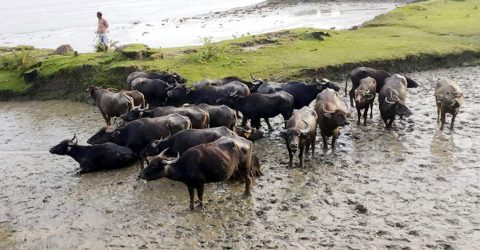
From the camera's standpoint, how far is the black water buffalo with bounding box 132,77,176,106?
1498 cm

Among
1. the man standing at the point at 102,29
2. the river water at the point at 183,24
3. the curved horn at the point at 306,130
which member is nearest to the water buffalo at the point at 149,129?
the curved horn at the point at 306,130

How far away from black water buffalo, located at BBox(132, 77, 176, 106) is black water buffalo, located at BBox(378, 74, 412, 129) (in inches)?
234

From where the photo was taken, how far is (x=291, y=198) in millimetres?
9586

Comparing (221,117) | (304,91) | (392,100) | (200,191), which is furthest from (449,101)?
(200,191)

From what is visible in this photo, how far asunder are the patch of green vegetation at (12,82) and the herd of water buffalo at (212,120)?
5.63 meters

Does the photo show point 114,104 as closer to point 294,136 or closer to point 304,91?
point 304,91

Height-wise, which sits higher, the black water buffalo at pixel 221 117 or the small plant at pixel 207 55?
the small plant at pixel 207 55

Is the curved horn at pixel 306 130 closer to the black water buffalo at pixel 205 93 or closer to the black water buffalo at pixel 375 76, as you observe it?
the black water buffalo at pixel 205 93

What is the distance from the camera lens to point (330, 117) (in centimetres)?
1185

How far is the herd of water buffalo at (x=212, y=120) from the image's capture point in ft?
30.5

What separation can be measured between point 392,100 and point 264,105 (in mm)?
3227

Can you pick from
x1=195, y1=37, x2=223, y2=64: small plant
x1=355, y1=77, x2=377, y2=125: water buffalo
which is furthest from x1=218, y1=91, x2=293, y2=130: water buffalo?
x1=195, y1=37, x2=223, y2=64: small plant

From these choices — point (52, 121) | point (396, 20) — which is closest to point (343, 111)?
point (52, 121)

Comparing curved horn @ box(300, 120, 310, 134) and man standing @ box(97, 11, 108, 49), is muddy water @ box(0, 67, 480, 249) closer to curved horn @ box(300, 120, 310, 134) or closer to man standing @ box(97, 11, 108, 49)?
curved horn @ box(300, 120, 310, 134)
